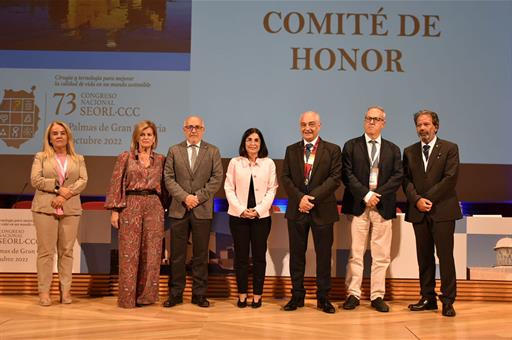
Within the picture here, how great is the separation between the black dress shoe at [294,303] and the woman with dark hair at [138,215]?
105cm

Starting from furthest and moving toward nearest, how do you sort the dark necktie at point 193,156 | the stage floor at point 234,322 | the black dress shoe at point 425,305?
the dark necktie at point 193,156
the black dress shoe at point 425,305
the stage floor at point 234,322

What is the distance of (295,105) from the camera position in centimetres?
568

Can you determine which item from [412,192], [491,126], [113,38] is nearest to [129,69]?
[113,38]

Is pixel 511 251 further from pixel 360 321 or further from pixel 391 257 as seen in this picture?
pixel 360 321

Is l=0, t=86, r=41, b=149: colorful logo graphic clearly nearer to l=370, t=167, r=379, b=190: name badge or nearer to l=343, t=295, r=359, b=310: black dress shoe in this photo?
l=370, t=167, r=379, b=190: name badge

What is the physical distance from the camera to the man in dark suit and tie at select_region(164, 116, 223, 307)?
463 cm

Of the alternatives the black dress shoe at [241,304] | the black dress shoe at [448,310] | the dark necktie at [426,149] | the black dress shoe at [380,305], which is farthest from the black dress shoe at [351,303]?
the dark necktie at [426,149]

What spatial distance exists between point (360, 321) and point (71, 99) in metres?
3.43

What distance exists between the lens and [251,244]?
4.61 meters

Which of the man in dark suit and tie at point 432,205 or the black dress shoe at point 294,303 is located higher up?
the man in dark suit and tie at point 432,205

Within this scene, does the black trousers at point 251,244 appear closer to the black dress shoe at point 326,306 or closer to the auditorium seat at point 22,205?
the black dress shoe at point 326,306

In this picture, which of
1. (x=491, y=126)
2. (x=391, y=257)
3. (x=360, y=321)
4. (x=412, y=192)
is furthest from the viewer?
(x=491, y=126)

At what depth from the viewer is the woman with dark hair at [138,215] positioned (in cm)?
460

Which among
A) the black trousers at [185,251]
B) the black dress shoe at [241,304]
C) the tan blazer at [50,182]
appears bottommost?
the black dress shoe at [241,304]
